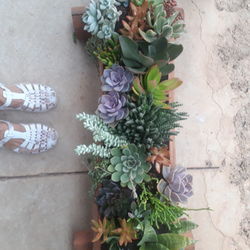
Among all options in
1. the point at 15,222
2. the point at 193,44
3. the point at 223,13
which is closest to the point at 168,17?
the point at 193,44

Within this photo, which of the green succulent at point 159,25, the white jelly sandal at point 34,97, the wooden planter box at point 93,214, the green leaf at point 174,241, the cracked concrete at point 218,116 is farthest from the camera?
the cracked concrete at point 218,116

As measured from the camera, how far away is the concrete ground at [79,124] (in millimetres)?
1341

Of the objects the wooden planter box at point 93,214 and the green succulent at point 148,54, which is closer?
the green succulent at point 148,54

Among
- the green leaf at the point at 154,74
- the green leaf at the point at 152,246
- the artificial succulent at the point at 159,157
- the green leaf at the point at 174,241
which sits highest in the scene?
the green leaf at the point at 154,74

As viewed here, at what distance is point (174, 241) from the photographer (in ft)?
3.26

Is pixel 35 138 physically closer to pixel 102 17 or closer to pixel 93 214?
pixel 93 214

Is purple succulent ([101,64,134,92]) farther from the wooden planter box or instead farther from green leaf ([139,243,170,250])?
green leaf ([139,243,170,250])

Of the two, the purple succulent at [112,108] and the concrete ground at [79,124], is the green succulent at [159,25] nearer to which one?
the purple succulent at [112,108]

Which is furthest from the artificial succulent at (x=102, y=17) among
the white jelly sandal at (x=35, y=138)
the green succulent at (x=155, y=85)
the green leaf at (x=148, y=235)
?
the green leaf at (x=148, y=235)

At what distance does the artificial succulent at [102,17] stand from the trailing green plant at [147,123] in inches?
10.8

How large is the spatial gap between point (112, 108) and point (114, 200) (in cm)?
31

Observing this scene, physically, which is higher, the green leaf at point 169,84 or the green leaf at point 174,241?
the green leaf at point 169,84

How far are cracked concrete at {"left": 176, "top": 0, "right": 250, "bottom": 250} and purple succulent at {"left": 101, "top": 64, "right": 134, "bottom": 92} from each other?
0.43 m

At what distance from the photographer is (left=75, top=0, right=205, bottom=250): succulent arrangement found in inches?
40.4
